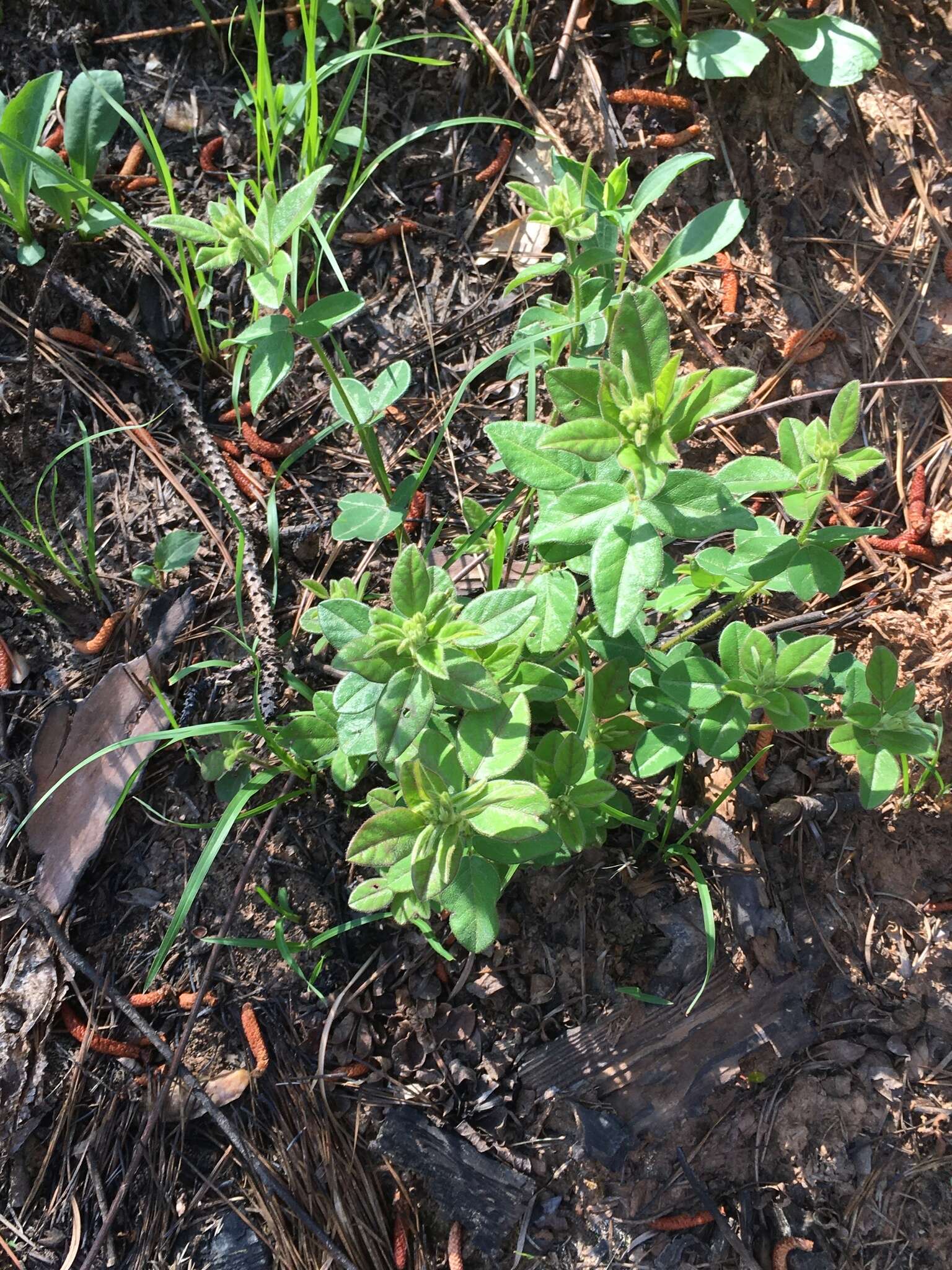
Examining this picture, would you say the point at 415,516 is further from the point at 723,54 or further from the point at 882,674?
the point at 723,54

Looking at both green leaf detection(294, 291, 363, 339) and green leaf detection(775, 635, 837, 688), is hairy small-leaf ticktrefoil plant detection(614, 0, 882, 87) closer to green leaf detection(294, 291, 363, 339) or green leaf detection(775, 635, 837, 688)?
green leaf detection(294, 291, 363, 339)

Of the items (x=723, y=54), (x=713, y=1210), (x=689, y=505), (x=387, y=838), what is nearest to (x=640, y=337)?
(x=689, y=505)

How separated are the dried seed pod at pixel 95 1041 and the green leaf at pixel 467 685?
4.80 feet

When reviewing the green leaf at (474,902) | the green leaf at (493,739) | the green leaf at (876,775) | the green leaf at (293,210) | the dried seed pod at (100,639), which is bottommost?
the green leaf at (876,775)

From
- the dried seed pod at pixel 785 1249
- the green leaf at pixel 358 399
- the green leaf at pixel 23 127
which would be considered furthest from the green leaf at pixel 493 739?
the green leaf at pixel 23 127

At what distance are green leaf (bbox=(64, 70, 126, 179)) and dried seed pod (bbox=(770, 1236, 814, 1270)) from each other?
12.2 ft

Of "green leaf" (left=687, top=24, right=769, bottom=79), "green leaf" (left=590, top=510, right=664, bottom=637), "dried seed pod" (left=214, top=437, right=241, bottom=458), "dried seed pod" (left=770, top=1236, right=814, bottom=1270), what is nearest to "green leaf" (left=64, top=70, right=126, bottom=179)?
"dried seed pod" (left=214, top=437, right=241, bottom=458)

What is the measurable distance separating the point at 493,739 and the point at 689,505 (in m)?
0.62

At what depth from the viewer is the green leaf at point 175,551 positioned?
265 cm

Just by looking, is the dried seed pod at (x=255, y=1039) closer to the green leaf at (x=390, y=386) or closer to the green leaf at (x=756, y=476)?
the green leaf at (x=390, y=386)

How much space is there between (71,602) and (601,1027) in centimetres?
199

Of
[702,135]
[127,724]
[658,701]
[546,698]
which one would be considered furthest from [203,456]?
[702,135]

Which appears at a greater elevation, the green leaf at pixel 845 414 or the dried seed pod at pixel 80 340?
the dried seed pod at pixel 80 340

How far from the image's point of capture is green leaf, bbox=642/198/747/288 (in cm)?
245
